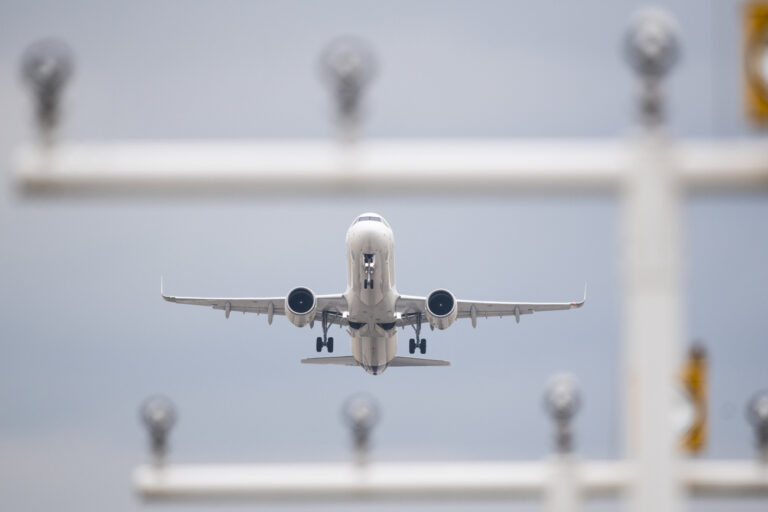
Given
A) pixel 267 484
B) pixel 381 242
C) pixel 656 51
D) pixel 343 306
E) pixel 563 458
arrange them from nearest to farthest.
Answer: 1. pixel 656 51
2. pixel 563 458
3. pixel 267 484
4. pixel 381 242
5. pixel 343 306

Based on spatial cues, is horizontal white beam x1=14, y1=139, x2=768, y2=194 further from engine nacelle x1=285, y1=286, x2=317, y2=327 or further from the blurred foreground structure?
engine nacelle x1=285, y1=286, x2=317, y2=327

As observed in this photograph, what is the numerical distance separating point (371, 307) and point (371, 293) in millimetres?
1136

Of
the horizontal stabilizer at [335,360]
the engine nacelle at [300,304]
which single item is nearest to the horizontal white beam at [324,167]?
the engine nacelle at [300,304]

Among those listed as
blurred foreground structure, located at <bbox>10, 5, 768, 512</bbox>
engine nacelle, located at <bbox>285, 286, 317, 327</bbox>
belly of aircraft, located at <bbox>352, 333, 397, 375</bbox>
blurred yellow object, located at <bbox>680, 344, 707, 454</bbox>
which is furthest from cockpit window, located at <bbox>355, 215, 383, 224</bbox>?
blurred foreground structure, located at <bbox>10, 5, 768, 512</bbox>

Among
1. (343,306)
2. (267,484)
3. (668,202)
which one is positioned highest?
(343,306)

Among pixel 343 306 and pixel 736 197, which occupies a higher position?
pixel 343 306

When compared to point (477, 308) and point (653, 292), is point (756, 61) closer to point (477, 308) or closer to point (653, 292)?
point (653, 292)

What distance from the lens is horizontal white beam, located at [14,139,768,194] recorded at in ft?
26.3

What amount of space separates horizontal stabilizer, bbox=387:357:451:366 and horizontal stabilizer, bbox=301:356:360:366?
179cm

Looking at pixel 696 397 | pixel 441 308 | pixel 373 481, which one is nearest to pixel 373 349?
pixel 441 308

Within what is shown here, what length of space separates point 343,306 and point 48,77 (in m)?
36.3

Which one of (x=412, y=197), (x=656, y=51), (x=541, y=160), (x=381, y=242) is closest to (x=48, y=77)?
(x=412, y=197)

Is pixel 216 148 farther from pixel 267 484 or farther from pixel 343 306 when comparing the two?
pixel 343 306

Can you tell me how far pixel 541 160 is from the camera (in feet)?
Answer: 26.3
